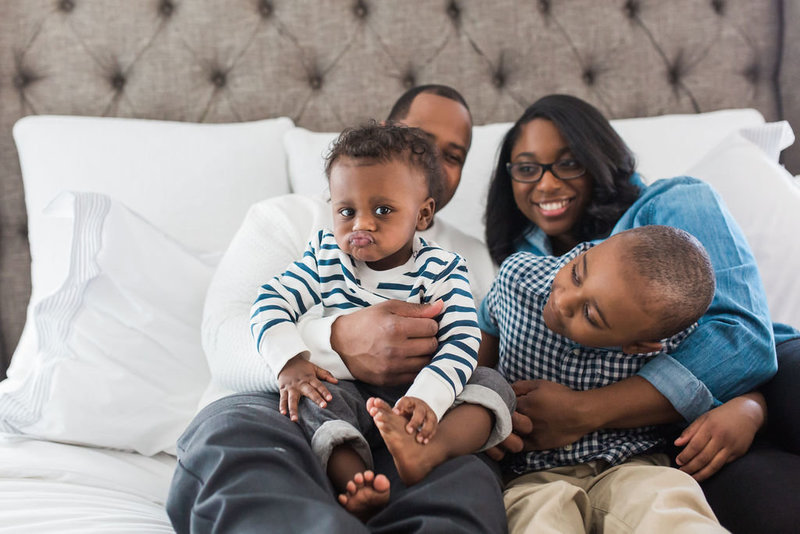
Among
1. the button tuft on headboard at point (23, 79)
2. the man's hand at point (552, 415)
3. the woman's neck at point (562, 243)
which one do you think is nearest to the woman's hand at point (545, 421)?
the man's hand at point (552, 415)

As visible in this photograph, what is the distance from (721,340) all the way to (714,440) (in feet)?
0.47

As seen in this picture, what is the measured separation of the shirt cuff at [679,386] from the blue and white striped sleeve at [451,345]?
26cm

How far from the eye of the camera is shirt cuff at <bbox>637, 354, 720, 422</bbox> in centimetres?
91

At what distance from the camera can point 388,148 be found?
35.8 inches

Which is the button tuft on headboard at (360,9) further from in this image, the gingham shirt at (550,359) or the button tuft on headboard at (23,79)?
the gingham shirt at (550,359)

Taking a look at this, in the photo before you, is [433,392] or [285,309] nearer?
[433,392]

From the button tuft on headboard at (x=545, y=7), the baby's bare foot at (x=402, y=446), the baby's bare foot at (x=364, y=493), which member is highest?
the button tuft on headboard at (x=545, y=7)

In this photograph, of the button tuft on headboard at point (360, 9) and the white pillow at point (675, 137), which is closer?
the white pillow at point (675, 137)

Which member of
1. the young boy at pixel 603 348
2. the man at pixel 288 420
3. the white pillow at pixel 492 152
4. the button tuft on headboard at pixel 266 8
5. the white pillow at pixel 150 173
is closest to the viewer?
the man at pixel 288 420

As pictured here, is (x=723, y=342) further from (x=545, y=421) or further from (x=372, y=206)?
(x=372, y=206)

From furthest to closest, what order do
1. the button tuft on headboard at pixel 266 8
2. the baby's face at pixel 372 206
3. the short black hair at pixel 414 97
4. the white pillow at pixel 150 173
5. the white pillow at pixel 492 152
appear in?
the button tuft on headboard at pixel 266 8, the white pillow at pixel 492 152, the white pillow at pixel 150 173, the short black hair at pixel 414 97, the baby's face at pixel 372 206

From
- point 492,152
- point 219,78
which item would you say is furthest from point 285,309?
point 219,78

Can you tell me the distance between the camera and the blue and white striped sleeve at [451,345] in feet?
2.64

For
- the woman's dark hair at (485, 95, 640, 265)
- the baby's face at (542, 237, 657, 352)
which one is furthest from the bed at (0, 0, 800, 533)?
the baby's face at (542, 237, 657, 352)
